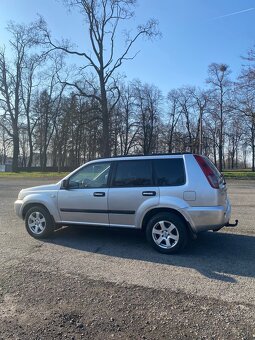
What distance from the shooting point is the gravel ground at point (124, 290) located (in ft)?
12.0

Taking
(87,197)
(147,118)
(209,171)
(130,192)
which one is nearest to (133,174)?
(130,192)

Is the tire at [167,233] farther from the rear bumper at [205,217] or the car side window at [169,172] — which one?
the car side window at [169,172]

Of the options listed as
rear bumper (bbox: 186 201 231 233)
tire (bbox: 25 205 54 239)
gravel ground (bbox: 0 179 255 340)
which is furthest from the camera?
tire (bbox: 25 205 54 239)

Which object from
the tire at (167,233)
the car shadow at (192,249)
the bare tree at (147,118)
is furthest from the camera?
the bare tree at (147,118)

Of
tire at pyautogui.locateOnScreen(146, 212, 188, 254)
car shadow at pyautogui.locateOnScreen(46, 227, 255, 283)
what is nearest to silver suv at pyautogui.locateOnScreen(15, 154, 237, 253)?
tire at pyautogui.locateOnScreen(146, 212, 188, 254)

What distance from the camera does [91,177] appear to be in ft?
24.1

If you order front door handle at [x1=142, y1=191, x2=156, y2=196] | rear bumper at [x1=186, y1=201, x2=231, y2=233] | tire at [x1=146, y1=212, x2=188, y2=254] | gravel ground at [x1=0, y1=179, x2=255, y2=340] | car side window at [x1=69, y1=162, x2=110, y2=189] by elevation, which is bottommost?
gravel ground at [x1=0, y1=179, x2=255, y2=340]

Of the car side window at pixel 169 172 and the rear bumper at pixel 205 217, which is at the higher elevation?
the car side window at pixel 169 172

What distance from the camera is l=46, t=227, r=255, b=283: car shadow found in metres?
5.54

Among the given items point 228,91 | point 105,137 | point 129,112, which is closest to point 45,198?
point 105,137

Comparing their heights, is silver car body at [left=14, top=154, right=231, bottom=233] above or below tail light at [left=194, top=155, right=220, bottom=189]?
below

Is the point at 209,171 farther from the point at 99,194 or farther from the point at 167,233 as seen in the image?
the point at 99,194

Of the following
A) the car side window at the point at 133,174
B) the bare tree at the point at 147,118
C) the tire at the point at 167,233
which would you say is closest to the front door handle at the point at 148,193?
the car side window at the point at 133,174

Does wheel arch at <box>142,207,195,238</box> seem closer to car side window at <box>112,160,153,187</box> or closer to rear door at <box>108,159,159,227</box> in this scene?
rear door at <box>108,159,159,227</box>
